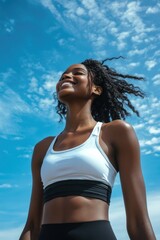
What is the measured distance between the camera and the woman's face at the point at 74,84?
4.14 meters

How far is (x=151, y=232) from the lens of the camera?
2.98 meters

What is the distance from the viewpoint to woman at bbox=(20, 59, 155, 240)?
3.09 metres

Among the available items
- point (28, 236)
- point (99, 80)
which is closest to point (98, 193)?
point (28, 236)

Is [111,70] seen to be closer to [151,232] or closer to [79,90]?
[79,90]

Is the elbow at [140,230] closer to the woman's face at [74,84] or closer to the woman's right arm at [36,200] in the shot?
the woman's right arm at [36,200]

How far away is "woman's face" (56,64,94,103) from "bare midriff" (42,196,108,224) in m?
1.38

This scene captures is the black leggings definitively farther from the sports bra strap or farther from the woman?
the sports bra strap

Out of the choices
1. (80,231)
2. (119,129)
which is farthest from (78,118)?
(80,231)

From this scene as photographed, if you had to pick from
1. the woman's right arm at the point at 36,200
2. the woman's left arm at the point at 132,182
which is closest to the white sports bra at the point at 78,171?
the woman's left arm at the point at 132,182

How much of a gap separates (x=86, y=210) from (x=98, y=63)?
2590 millimetres

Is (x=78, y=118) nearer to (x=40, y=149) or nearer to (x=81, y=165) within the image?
(x=40, y=149)

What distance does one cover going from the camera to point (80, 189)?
10.6 ft

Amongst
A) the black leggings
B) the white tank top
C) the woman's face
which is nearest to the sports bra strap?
the white tank top

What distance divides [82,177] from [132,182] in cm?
48
